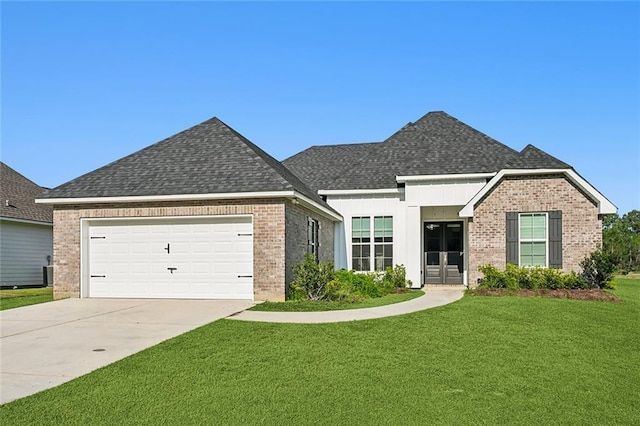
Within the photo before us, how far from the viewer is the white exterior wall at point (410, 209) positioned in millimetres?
17797

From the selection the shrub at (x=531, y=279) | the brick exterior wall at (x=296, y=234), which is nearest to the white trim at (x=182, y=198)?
the brick exterior wall at (x=296, y=234)

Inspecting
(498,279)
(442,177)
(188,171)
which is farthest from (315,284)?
(442,177)

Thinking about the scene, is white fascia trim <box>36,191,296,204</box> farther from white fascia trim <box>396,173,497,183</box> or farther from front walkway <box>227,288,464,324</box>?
white fascia trim <box>396,173,497,183</box>

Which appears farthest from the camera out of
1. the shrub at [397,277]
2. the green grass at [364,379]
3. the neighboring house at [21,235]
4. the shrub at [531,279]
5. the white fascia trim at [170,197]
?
the neighboring house at [21,235]

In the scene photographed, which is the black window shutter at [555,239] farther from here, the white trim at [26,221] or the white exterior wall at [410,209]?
the white trim at [26,221]

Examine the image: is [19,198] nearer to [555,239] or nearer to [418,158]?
[418,158]

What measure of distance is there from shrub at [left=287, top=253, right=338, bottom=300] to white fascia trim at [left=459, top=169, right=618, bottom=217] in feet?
19.0

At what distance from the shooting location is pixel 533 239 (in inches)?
621

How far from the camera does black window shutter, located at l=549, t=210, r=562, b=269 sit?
15.4 metres

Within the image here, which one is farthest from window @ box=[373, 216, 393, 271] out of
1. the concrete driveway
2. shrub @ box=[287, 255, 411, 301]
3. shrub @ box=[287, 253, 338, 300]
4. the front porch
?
the concrete driveway

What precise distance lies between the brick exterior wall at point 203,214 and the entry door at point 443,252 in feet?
28.0

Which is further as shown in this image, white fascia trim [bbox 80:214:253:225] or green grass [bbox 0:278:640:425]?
A: white fascia trim [bbox 80:214:253:225]

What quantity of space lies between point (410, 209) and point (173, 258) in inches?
356

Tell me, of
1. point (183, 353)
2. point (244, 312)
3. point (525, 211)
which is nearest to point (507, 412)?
point (183, 353)
